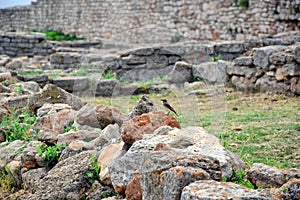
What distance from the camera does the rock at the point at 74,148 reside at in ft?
15.0

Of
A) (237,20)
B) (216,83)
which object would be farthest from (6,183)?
(237,20)

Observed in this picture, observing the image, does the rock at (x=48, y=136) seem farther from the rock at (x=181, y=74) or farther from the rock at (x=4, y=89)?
the rock at (x=181, y=74)

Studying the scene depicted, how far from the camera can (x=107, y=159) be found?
159 inches

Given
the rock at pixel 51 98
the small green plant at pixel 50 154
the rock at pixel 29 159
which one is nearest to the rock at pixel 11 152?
the rock at pixel 29 159

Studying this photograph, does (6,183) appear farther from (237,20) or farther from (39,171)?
(237,20)

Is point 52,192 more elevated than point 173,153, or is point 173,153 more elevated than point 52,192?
point 173,153

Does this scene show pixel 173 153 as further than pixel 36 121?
No

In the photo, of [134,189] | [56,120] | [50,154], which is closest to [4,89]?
[56,120]

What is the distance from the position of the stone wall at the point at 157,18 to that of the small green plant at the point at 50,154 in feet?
36.4

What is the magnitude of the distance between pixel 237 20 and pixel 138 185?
13.4m

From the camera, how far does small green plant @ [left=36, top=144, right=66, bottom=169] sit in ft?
15.6

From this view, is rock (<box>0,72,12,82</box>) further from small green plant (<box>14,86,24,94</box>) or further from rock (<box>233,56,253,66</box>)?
rock (<box>233,56,253,66</box>)

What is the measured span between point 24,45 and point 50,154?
34.9 ft

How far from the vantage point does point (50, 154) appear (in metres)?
4.74
